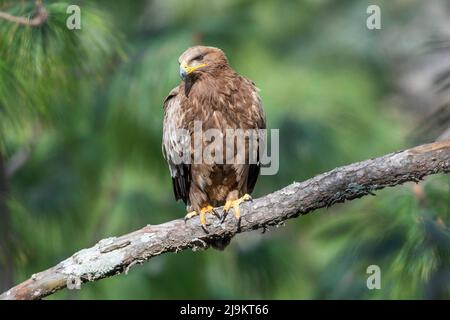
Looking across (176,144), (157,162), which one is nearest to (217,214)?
(176,144)

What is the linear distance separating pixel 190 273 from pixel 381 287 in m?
3.15

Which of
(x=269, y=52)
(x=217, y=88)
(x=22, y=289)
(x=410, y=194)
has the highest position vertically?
(x=269, y=52)

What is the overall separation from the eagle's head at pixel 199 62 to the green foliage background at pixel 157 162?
0.39 metres

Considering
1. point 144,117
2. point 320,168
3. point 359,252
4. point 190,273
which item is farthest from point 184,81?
point 320,168

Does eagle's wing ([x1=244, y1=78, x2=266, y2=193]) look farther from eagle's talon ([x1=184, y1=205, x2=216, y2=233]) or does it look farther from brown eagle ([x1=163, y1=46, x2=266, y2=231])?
eagle's talon ([x1=184, y1=205, x2=216, y2=233])

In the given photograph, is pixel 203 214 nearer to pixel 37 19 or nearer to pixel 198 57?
pixel 198 57

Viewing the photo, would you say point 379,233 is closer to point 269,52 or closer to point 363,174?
point 363,174

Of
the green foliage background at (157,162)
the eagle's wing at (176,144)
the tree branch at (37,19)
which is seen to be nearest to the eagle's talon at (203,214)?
the eagle's wing at (176,144)

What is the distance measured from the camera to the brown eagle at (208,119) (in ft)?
15.1

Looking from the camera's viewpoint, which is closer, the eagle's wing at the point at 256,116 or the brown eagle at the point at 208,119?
the brown eagle at the point at 208,119

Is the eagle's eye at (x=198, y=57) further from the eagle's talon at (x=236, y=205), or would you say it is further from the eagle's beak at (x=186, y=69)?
the eagle's talon at (x=236, y=205)

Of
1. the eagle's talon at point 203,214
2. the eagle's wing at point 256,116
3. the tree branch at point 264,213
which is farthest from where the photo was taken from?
the eagle's wing at point 256,116

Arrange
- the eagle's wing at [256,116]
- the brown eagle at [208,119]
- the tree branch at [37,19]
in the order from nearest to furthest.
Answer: the tree branch at [37,19] < the brown eagle at [208,119] < the eagle's wing at [256,116]

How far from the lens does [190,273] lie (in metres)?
7.28
